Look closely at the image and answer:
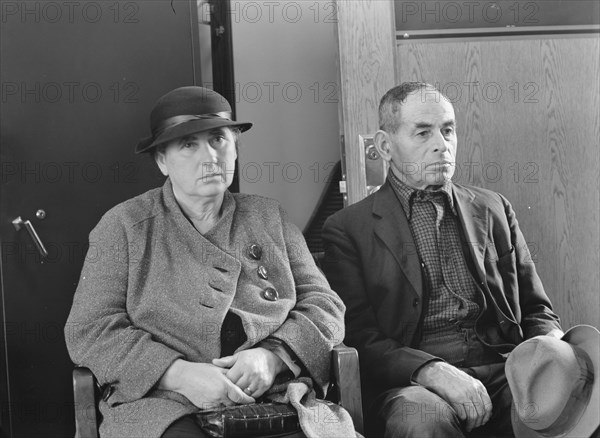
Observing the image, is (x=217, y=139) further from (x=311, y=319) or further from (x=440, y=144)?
(x=440, y=144)

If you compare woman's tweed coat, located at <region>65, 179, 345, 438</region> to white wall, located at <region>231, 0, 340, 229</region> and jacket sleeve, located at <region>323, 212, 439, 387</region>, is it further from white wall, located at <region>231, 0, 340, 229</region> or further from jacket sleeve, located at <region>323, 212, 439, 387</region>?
white wall, located at <region>231, 0, 340, 229</region>

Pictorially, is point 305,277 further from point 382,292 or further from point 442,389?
point 442,389

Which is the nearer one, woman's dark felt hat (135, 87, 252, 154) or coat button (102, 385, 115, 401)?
coat button (102, 385, 115, 401)

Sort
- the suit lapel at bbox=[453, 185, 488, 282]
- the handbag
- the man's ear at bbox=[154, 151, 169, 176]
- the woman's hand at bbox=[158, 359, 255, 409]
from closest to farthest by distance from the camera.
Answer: the handbag → the woman's hand at bbox=[158, 359, 255, 409] → the man's ear at bbox=[154, 151, 169, 176] → the suit lapel at bbox=[453, 185, 488, 282]

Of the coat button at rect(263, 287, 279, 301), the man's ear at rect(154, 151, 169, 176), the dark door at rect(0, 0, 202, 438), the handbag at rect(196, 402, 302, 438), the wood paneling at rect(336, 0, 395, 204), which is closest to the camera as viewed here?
the handbag at rect(196, 402, 302, 438)

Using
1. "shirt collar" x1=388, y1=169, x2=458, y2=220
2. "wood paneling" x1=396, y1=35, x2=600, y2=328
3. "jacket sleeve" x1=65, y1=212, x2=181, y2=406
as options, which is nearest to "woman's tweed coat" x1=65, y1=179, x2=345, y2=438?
"jacket sleeve" x1=65, y1=212, x2=181, y2=406

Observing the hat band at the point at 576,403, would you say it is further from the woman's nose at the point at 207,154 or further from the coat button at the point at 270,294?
the woman's nose at the point at 207,154

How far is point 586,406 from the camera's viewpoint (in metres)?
2.38

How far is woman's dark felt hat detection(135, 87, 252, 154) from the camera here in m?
2.62

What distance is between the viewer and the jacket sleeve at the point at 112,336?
7.88ft

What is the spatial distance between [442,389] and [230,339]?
→ 63 cm

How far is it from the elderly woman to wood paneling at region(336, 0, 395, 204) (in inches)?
28.9

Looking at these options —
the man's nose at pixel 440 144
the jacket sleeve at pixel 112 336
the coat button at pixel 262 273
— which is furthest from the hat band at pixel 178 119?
the man's nose at pixel 440 144

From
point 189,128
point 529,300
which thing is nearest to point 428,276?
point 529,300
